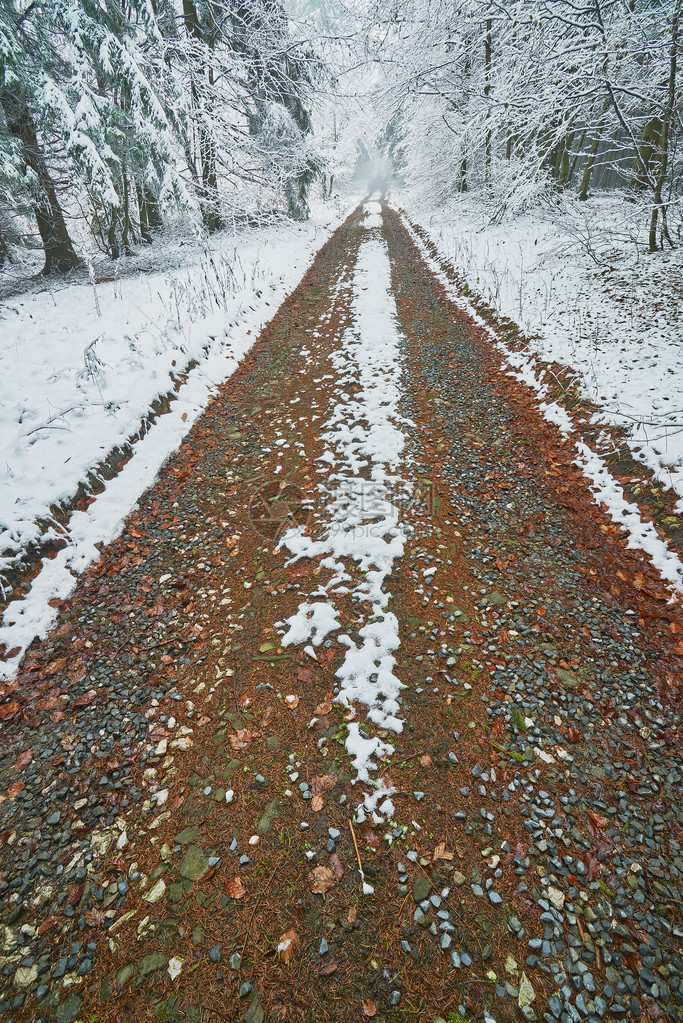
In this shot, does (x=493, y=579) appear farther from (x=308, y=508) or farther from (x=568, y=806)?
(x=308, y=508)

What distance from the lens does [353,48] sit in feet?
23.9

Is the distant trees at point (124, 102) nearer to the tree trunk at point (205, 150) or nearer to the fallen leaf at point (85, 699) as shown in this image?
the tree trunk at point (205, 150)

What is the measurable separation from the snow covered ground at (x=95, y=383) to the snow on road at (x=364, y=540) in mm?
2375

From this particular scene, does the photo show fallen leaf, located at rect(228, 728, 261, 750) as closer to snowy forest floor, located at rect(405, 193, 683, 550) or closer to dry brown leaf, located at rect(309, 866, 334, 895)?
dry brown leaf, located at rect(309, 866, 334, 895)

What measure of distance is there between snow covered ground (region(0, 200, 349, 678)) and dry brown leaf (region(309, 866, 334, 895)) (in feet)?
9.55

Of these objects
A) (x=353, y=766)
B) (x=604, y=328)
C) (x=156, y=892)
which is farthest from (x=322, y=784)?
(x=604, y=328)

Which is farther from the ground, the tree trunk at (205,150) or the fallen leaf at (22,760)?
the tree trunk at (205,150)

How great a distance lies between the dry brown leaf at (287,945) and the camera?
2232mm

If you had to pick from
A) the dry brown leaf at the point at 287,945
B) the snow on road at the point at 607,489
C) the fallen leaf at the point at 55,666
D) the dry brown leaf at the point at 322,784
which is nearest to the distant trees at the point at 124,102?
the snow on road at the point at 607,489

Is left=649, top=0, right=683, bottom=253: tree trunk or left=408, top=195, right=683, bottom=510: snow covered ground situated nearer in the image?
left=408, top=195, right=683, bottom=510: snow covered ground

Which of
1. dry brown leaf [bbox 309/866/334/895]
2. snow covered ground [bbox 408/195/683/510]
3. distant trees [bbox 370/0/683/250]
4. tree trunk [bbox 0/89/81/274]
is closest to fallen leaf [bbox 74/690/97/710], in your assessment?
dry brown leaf [bbox 309/866/334/895]

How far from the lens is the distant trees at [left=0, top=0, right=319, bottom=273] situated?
30.9 ft

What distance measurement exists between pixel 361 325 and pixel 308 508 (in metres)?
A: 6.60

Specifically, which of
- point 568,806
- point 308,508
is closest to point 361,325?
point 308,508
